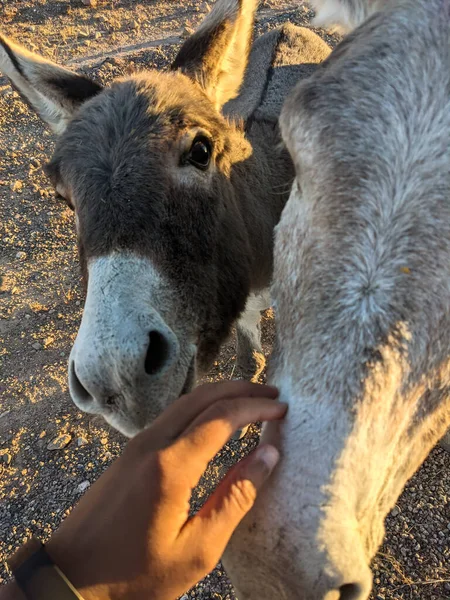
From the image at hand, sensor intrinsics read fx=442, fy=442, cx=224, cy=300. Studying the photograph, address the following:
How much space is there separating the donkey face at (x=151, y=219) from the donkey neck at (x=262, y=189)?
7.5 inches

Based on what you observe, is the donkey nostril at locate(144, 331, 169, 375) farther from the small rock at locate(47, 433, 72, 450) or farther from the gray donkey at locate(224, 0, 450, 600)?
the small rock at locate(47, 433, 72, 450)

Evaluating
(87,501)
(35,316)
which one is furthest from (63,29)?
(87,501)

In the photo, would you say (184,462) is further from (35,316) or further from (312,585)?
(35,316)

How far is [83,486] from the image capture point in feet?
13.0

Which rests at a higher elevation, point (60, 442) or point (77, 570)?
point (77, 570)

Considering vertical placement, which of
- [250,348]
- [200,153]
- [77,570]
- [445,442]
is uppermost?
[200,153]

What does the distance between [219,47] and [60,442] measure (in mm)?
3688

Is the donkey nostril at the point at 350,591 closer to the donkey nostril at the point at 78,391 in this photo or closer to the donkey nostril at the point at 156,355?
the donkey nostril at the point at 156,355

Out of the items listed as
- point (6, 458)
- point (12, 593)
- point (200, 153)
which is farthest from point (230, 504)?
point (6, 458)

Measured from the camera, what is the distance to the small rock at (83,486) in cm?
395

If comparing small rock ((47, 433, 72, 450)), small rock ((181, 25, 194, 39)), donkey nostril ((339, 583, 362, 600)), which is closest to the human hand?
donkey nostril ((339, 583, 362, 600))

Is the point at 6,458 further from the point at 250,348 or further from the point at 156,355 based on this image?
the point at 156,355

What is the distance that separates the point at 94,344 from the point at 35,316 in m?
3.66

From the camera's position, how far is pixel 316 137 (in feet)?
5.97
